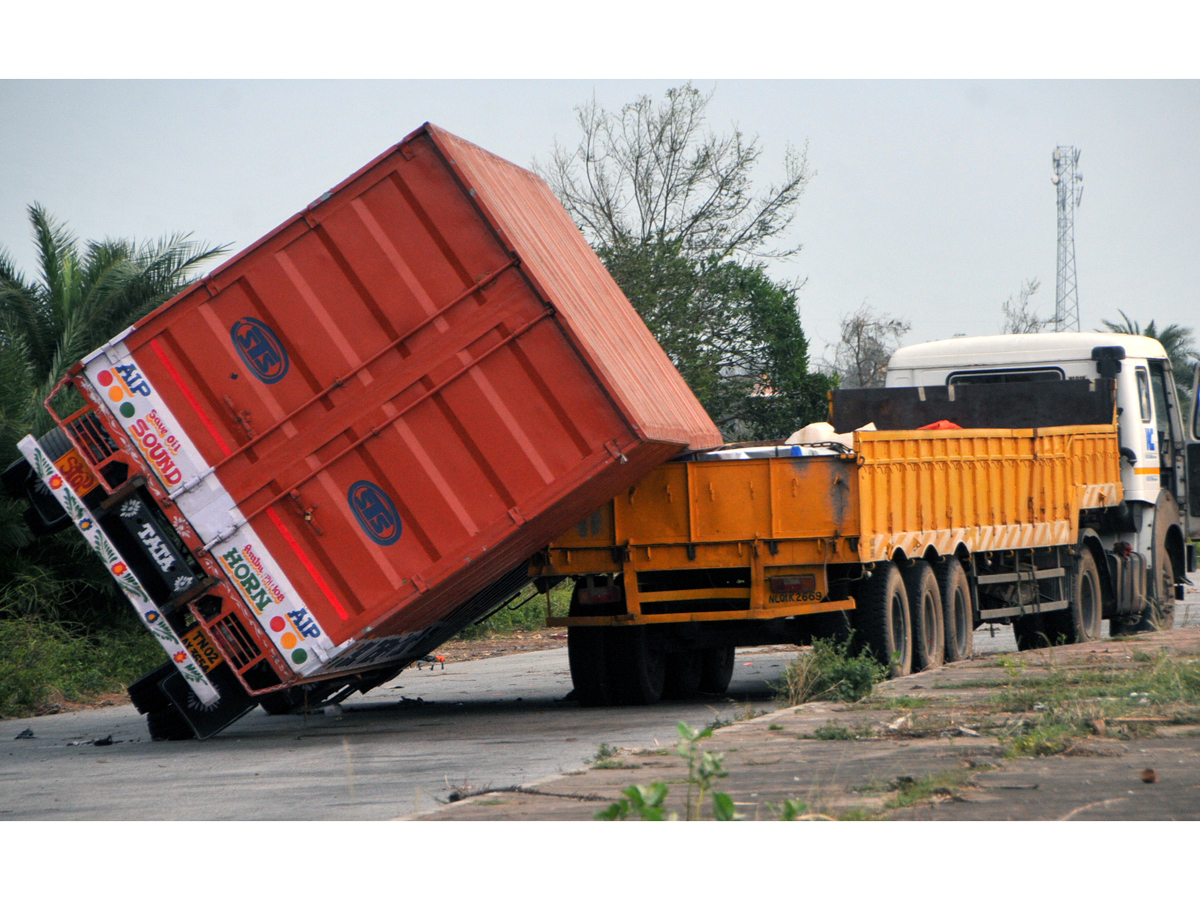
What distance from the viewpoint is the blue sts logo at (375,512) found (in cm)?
895

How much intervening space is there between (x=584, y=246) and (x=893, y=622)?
12.6 ft

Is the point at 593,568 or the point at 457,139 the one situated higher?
the point at 457,139

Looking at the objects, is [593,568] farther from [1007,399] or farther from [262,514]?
[1007,399]

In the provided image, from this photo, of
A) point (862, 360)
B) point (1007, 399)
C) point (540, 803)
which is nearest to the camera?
point (540, 803)

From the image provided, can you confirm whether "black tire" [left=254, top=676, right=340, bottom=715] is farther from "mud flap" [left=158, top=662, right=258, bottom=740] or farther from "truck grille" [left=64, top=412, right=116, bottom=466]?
"truck grille" [left=64, top=412, right=116, bottom=466]

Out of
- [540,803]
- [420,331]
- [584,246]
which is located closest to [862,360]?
[584,246]

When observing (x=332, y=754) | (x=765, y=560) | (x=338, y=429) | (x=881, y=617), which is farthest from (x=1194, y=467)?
(x=332, y=754)

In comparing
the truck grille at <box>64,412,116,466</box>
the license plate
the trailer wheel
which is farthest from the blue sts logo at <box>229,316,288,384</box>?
the trailer wheel

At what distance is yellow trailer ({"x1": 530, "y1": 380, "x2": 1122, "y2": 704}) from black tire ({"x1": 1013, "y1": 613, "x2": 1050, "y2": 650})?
2.50 meters

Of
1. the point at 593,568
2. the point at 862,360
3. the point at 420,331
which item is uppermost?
the point at 420,331

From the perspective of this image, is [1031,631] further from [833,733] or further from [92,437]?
[92,437]

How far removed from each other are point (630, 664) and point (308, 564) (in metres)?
2.87

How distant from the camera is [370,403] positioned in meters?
9.00

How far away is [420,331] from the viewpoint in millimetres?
9016
